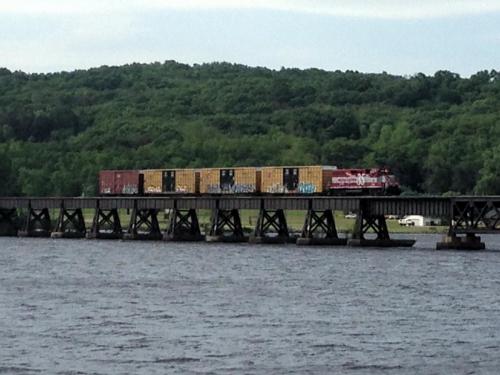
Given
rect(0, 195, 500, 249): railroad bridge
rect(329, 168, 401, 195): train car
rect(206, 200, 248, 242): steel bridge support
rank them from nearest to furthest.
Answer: rect(0, 195, 500, 249): railroad bridge → rect(329, 168, 401, 195): train car → rect(206, 200, 248, 242): steel bridge support

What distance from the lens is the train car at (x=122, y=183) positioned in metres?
150

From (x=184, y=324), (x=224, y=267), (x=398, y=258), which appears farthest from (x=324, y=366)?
(x=398, y=258)

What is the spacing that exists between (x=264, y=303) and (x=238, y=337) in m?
14.0

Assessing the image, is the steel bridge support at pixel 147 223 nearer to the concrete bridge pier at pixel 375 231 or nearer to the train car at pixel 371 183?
the concrete bridge pier at pixel 375 231

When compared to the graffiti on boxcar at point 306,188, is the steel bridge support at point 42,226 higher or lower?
lower

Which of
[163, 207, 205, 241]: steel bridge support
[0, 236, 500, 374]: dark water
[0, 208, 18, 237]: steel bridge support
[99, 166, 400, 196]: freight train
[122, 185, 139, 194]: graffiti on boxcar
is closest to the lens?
[0, 236, 500, 374]: dark water

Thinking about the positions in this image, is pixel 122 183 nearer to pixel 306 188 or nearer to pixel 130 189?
pixel 130 189

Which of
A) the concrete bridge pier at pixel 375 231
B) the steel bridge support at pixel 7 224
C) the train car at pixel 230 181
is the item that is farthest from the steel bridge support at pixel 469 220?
the steel bridge support at pixel 7 224

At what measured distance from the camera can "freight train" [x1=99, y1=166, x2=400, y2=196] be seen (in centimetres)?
12962

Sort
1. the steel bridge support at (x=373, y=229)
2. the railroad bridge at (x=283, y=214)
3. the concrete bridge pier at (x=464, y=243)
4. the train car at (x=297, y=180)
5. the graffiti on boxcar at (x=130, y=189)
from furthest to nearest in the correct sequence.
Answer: the graffiti on boxcar at (x=130, y=189) → the train car at (x=297, y=180) → the steel bridge support at (x=373, y=229) → the concrete bridge pier at (x=464, y=243) → the railroad bridge at (x=283, y=214)

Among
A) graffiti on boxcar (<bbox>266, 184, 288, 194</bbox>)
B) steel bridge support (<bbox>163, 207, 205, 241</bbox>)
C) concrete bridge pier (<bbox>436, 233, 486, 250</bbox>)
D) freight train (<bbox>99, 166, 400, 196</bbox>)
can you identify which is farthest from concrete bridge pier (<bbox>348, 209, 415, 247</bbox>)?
steel bridge support (<bbox>163, 207, 205, 241</bbox>)

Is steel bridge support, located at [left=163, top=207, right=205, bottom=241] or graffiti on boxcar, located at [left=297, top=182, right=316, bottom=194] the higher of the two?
graffiti on boxcar, located at [left=297, top=182, right=316, bottom=194]

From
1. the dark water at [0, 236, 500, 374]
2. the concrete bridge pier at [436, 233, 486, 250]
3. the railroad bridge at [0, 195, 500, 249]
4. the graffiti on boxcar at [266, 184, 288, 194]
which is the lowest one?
the dark water at [0, 236, 500, 374]

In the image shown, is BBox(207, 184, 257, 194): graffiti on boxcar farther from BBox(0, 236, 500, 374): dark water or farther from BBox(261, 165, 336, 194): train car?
BBox(0, 236, 500, 374): dark water
